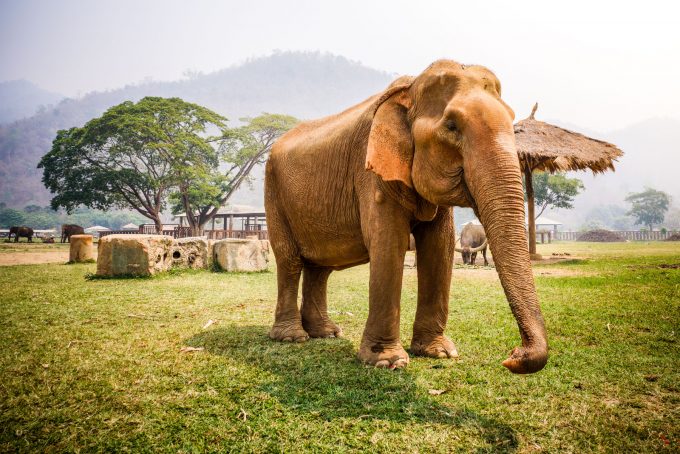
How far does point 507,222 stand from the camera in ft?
8.46

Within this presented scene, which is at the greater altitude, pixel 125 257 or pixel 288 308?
pixel 125 257

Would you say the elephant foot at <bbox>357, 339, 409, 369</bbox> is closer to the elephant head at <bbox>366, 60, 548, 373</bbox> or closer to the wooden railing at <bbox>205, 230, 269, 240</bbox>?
the elephant head at <bbox>366, 60, 548, 373</bbox>

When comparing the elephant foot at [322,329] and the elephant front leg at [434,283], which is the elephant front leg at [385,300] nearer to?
the elephant front leg at [434,283]

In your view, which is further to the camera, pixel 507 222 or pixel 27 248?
Answer: pixel 27 248

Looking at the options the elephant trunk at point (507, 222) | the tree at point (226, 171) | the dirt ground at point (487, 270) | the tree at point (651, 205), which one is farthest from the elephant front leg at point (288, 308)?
the tree at point (651, 205)

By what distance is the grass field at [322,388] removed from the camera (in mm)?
2287

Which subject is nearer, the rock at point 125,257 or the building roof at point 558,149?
the rock at point 125,257

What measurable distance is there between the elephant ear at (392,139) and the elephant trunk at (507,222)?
643 millimetres

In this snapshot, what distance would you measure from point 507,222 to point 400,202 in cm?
108

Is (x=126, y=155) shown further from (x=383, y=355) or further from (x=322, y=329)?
(x=383, y=355)

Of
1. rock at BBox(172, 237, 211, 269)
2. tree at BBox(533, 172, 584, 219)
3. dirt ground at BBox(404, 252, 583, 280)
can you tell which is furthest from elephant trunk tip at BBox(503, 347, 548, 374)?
tree at BBox(533, 172, 584, 219)

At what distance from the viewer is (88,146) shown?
32.0m

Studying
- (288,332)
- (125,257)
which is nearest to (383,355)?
(288,332)

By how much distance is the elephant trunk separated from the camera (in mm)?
2248
